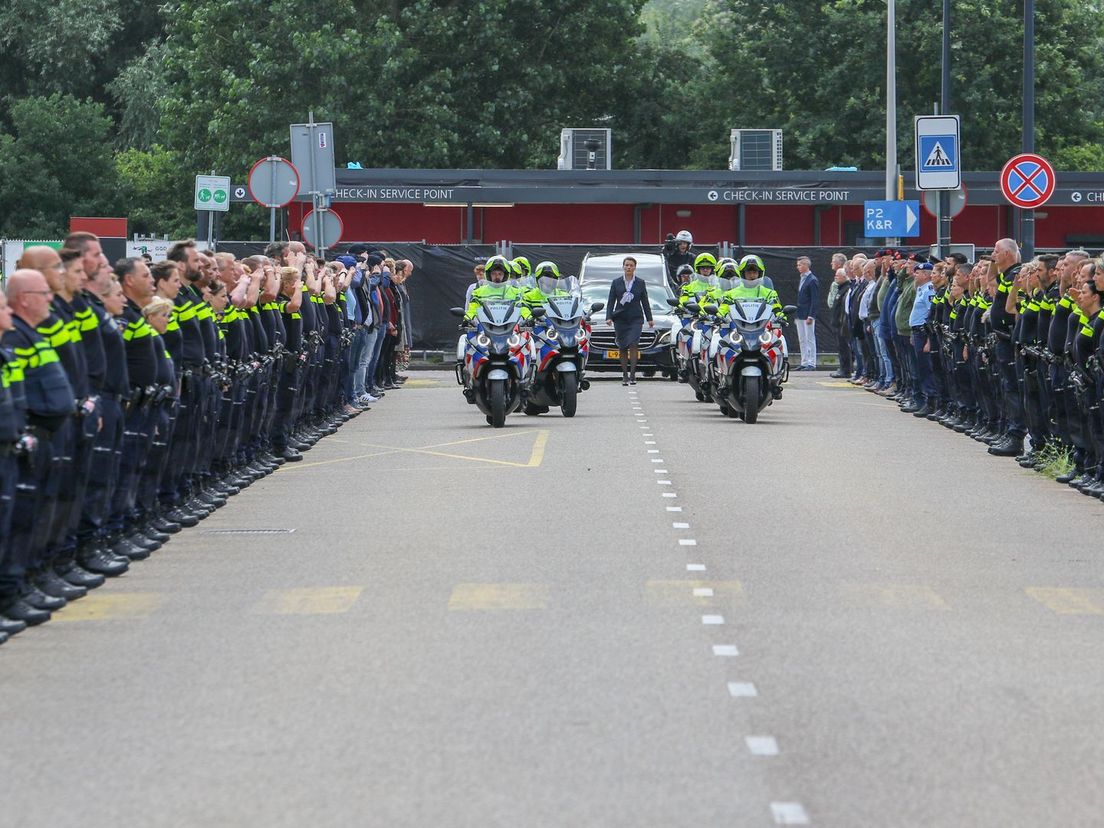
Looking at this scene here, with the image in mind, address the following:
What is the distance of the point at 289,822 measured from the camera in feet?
22.6

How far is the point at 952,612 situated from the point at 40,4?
58792mm

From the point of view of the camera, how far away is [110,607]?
1180 centimetres

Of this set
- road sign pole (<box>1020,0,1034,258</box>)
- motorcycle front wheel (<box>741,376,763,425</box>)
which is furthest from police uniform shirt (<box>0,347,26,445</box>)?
road sign pole (<box>1020,0,1034,258</box>)

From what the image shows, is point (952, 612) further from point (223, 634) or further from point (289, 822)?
point (289, 822)

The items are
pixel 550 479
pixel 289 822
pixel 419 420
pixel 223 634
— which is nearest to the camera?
pixel 289 822

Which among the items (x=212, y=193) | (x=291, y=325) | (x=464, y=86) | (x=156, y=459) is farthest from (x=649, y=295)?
(x=464, y=86)

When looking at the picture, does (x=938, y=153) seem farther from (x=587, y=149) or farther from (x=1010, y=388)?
(x=587, y=149)

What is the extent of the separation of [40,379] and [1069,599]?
525 cm

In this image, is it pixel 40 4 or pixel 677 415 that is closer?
pixel 677 415

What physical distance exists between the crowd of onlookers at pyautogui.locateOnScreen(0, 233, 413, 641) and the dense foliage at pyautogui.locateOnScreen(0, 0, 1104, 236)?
114 feet

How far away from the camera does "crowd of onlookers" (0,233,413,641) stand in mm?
11273

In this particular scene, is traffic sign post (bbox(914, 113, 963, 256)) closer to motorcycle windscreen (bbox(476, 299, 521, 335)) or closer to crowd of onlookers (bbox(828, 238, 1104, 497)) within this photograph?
crowd of onlookers (bbox(828, 238, 1104, 497))

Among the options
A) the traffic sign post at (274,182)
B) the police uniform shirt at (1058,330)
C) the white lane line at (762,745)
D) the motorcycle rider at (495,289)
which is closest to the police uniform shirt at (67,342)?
the white lane line at (762,745)


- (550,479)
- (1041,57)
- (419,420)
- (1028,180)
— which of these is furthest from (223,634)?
(1041,57)
